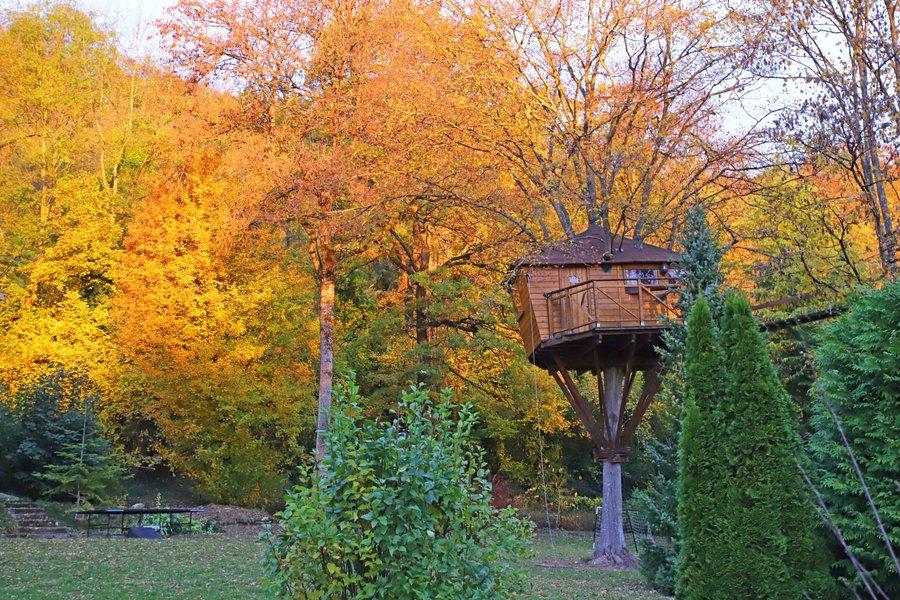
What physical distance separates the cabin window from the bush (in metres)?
12.2

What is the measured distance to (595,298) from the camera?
52.3ft

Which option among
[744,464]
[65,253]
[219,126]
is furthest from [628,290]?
[65,253]

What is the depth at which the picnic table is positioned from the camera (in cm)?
1678

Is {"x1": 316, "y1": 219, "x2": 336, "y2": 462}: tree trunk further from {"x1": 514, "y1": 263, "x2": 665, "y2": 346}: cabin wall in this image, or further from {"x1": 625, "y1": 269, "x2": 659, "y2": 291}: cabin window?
{"x1": 625, "y1": 269, "x2": 659, "y2": 291}: cabin window

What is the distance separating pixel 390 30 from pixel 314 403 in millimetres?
10355

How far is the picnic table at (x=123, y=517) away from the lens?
1678 cm

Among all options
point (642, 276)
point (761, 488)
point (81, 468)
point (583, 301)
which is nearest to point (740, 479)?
point (761, 488)

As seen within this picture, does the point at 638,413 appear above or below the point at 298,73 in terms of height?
below

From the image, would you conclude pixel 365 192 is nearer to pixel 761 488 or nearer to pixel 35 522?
pixel 35 522

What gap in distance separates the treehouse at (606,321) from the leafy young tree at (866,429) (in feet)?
30.7

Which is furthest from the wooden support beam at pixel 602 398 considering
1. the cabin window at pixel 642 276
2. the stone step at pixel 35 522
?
the stone step at pixel 35 522

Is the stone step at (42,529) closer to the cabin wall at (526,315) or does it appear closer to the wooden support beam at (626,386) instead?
the cabin wall at (526,315)

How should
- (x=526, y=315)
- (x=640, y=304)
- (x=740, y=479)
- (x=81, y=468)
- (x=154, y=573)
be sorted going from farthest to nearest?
(x=81, y=468)
(x=526, y=315)
(x=640, y=304)
(x=154, y=573)
(x=740, y=479)

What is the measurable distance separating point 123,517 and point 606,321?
11.3 meters
